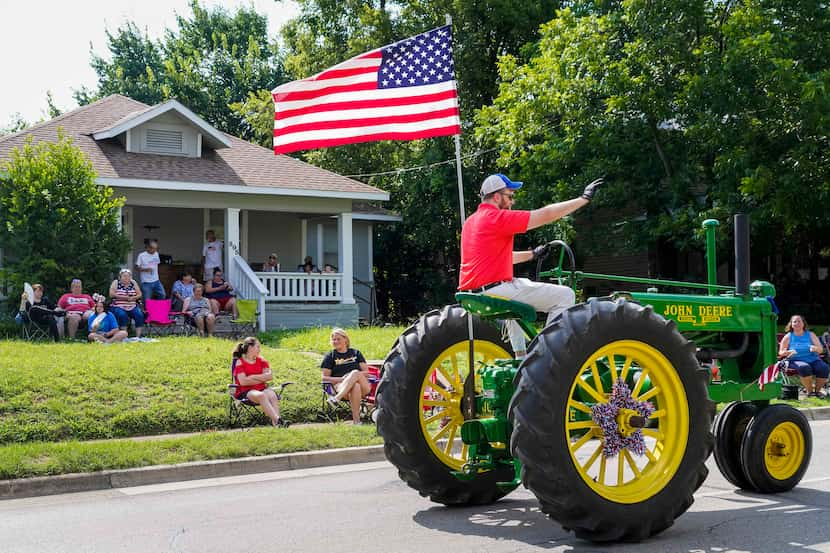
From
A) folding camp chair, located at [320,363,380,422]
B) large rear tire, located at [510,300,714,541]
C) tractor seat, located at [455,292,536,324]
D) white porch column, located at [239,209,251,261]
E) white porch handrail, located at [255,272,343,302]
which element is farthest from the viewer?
white porch column, located at [239,209,251,261]

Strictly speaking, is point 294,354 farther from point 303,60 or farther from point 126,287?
point 303,60

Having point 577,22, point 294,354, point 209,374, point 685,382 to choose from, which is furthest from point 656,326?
point 577,22

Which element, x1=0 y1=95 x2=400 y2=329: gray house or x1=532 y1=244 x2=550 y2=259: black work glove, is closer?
x1=532 y1=244 x2=550 y2=259: black work glove

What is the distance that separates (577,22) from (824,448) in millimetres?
16387

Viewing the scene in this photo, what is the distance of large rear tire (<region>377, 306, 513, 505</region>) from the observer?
7246mm

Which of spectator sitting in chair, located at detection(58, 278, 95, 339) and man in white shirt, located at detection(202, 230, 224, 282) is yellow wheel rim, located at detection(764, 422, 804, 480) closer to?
spectator sitting in chair, located at detection(58, 278, 95, 339)

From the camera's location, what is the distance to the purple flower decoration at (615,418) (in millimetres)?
6395

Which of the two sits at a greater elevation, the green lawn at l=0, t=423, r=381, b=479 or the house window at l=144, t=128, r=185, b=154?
the house window at l=144, t=128, r=185, b=154

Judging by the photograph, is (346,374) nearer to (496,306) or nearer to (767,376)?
(767,376)

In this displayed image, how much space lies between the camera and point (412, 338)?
7449mm

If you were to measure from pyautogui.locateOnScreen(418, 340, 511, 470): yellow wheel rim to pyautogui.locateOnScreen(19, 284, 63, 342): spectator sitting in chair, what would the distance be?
12.8 metres

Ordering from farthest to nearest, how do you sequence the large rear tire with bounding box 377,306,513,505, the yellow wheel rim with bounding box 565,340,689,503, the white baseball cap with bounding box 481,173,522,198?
the large rear tire with bounding box 377,306,513,505 < the white baseball cap with bounding box 481,173,522,198 < the yellow wheel rim with bounding box 565,340,689,503

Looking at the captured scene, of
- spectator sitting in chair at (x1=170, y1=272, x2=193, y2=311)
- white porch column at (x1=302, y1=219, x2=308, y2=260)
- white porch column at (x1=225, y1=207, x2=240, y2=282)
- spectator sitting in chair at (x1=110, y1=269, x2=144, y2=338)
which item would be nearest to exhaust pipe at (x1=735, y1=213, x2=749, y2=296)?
spectator sitting in chair at (x1=110, y1=269, x2=144, y2=338)

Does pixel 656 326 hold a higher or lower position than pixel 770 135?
lower
